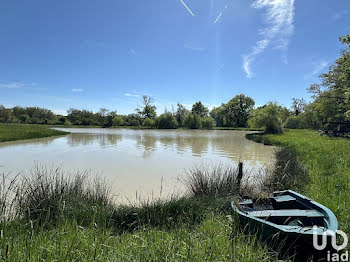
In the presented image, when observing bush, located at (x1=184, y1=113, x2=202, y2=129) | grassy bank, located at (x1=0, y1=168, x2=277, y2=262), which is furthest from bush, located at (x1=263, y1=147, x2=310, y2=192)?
bush, located at (x1=184, y1=113, x2=202, y2=129)

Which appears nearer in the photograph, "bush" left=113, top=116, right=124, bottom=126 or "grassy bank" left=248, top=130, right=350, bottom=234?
"grassy bank" left=248, top=130, right=350, bottom=234

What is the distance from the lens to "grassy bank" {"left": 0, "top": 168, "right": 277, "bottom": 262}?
2.06 m

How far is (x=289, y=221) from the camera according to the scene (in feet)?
10.2

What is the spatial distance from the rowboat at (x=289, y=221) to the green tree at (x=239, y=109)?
63.0m

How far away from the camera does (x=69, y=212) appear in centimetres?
330

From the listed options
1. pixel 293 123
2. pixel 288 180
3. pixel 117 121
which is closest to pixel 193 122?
pixel 293 123

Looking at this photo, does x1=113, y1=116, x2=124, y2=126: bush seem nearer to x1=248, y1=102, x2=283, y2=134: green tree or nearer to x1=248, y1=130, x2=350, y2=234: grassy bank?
x1=248, y1=102, x2=283, y2=134: green tree

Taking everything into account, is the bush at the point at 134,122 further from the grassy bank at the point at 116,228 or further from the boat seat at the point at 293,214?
the boat seat at the point at 293,214

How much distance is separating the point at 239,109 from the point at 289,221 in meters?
64.9

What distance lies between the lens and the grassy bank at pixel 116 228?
206 centimetres

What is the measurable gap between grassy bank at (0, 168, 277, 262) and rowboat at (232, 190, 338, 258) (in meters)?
0.21

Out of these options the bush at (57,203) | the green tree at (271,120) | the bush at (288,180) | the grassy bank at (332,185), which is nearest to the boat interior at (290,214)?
the grassy bank at (332,185)

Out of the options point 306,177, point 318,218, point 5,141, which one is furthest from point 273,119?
point 5,141

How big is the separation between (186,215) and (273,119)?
26927 millimetres
